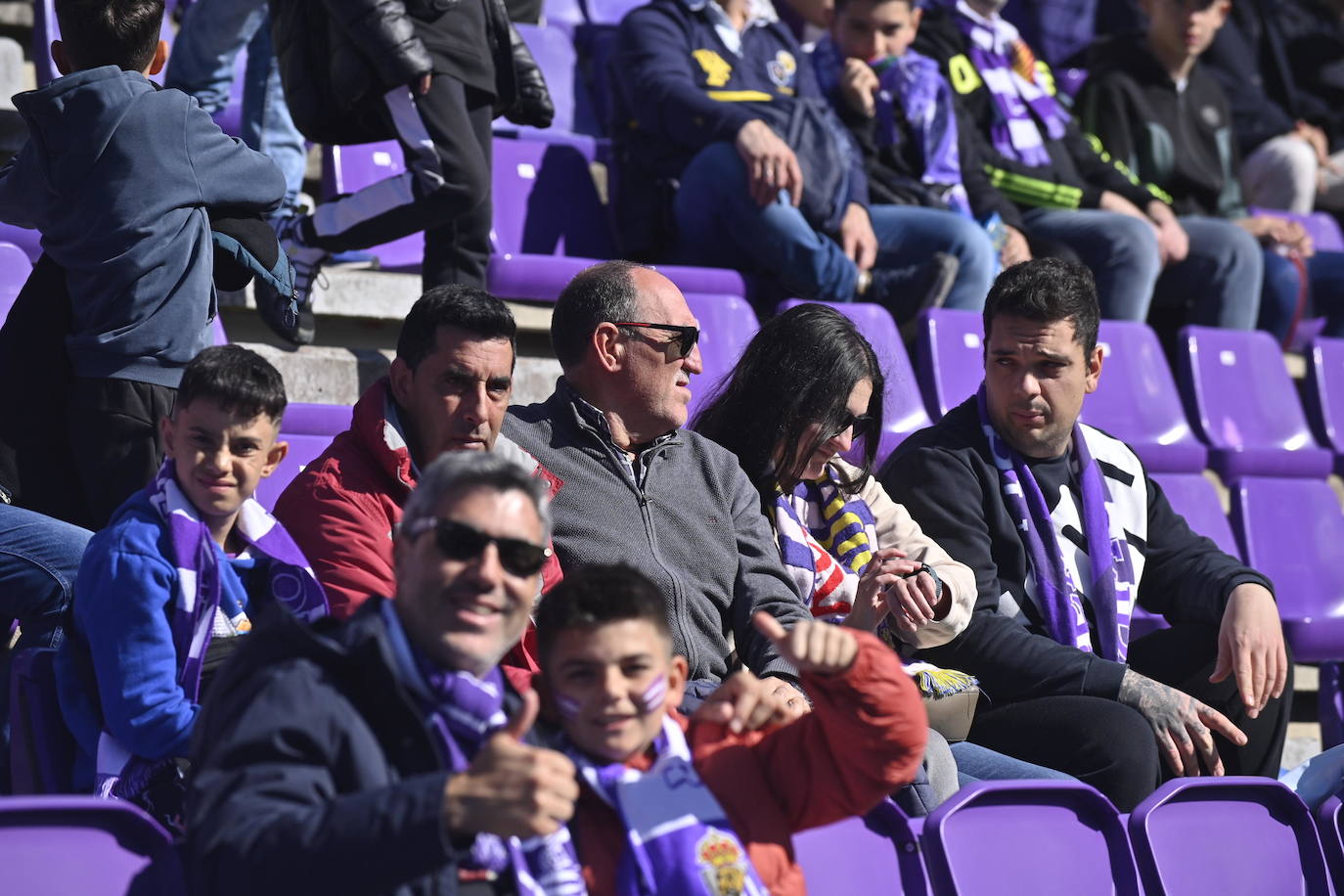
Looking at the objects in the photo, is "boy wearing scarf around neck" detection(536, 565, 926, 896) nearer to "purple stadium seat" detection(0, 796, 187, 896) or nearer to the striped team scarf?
"purple stadium seat" detection(0, 796, 187, 896)

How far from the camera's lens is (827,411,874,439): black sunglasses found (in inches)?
130

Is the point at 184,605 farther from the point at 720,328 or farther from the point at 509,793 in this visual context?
the point at 720,328

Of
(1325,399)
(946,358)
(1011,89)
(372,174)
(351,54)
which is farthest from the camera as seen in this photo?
(1011,89)

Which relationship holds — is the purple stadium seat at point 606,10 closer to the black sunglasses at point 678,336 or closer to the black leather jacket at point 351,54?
the black leather jacket at point 351,54

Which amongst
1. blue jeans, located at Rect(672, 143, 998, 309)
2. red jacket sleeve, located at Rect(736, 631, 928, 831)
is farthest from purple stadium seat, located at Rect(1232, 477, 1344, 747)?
red jacket sleeve, located at Rect(736, 631, 928, 831)

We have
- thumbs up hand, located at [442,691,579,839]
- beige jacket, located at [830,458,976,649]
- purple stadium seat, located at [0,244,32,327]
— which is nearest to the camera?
thumbs up hand, located at [442,691,579,839]

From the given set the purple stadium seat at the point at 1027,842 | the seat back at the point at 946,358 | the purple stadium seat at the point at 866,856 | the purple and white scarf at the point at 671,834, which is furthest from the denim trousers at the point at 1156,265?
the purple and white scarf at the point at 671,834

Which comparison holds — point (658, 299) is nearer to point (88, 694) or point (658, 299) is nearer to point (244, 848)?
point (88, 694)

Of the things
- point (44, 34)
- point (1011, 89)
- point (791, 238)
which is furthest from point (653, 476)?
point (1011, 89)

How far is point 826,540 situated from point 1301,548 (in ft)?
5.86

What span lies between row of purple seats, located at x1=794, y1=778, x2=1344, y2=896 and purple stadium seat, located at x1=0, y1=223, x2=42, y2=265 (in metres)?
2.32

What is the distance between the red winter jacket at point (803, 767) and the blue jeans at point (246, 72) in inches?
75.1

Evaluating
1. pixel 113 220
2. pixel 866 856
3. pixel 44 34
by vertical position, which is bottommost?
pixel 866 856

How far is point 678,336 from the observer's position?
3.17 m
